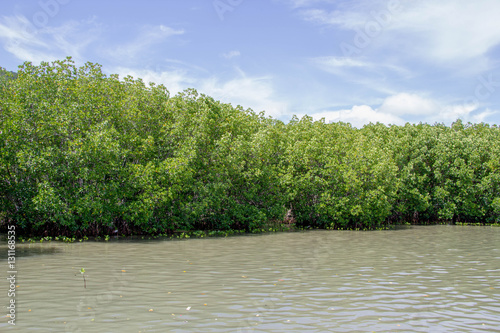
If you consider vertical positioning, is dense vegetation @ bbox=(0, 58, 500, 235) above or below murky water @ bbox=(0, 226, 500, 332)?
above

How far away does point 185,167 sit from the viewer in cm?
2881

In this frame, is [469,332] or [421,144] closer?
[469,332]

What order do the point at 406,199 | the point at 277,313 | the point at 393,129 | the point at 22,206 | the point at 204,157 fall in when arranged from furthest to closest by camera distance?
the point at 393,129
the point at 406,199
the point at 204,157
the point at 22,206
the point at 277,313

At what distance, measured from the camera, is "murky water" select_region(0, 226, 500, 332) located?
9547 millimetres

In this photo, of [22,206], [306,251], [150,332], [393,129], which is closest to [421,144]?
[393,129]

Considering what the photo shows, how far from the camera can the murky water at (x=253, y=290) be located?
955 centimetres

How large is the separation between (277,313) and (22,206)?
21.9 m

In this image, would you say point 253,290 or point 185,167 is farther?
point 185,167

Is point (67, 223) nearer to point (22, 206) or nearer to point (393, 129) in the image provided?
point (22, 206)

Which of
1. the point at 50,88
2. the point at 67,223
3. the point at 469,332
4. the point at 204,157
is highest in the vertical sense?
the point at 50,88

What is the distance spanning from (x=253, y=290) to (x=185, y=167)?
16986 millimetres

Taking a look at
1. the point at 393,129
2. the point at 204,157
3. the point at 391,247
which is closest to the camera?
the point at 391,247

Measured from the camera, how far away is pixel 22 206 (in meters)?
26.7

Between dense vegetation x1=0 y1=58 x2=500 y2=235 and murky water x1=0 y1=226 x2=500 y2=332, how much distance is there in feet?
17.2
